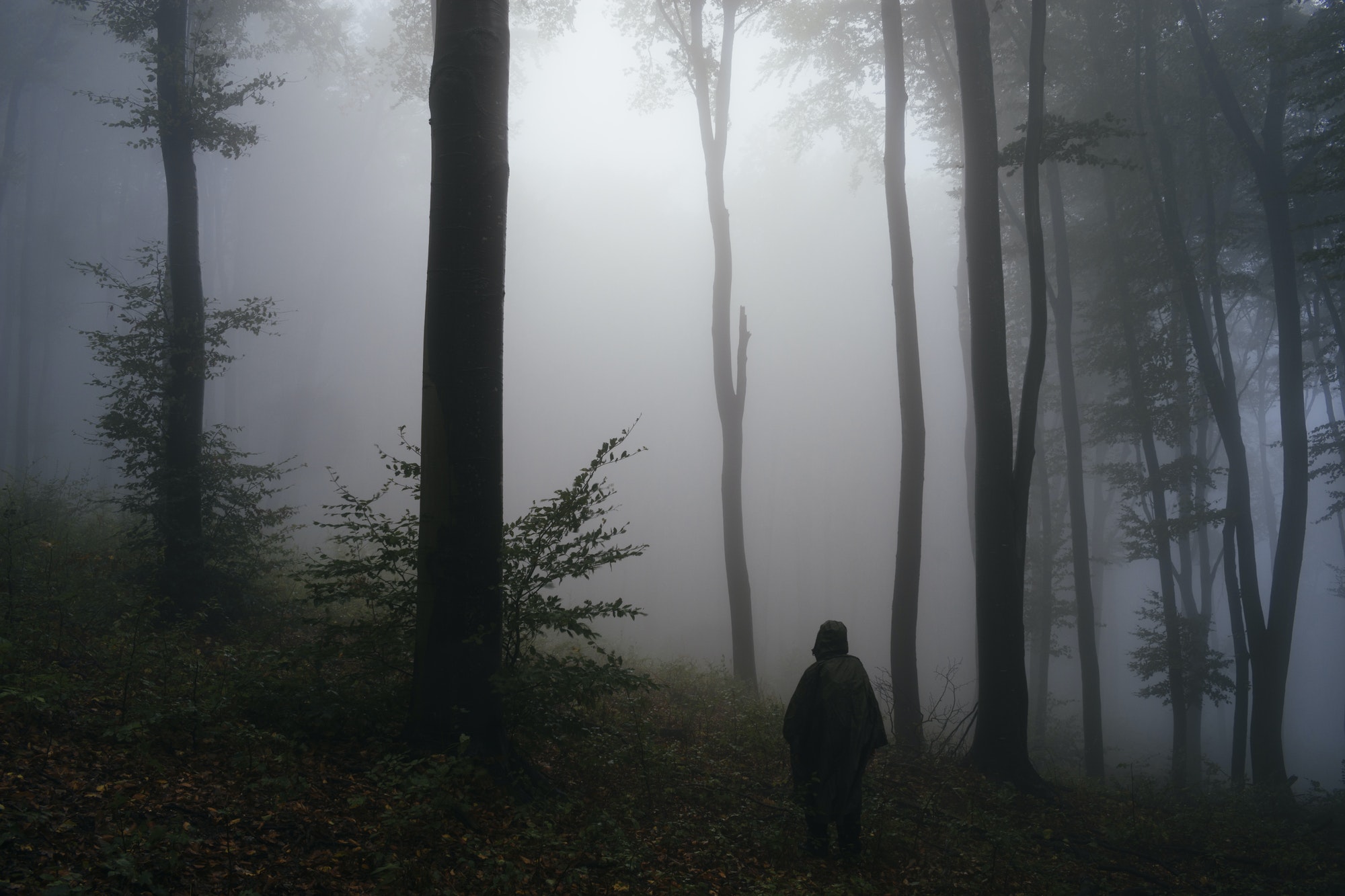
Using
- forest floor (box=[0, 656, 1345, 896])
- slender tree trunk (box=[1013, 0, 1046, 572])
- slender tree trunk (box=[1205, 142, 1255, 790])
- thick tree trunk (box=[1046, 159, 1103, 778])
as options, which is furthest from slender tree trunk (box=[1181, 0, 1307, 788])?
slender tree trunk (box=[1013, 0, 1046, 572])

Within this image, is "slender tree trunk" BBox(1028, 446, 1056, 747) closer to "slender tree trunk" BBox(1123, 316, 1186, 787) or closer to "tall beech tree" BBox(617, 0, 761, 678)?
"slender tree trunk" BBox(1123, 316, 1186, 787)

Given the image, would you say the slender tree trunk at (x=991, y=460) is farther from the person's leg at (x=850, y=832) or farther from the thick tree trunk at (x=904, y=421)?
the person's leg at (x=850, y=832)

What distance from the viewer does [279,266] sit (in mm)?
49250

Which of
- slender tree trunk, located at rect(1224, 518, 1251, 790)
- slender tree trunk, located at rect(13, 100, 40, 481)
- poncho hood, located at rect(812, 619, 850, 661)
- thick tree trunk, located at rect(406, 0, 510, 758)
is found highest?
slender tree trunk, located at rect(13, 100, 40, 481)

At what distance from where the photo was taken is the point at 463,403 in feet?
15.4

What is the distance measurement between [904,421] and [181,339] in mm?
10370

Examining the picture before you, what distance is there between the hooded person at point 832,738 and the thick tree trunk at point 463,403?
231 centimetres

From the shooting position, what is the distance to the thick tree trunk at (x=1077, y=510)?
45.4 ft

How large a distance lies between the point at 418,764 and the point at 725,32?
1487cm

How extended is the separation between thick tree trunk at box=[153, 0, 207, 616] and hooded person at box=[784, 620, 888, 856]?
25.9 ft

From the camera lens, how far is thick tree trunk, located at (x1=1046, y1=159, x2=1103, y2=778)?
1384cm

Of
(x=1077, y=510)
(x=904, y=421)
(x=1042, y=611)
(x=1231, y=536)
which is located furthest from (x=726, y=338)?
(x=1042, y=611)

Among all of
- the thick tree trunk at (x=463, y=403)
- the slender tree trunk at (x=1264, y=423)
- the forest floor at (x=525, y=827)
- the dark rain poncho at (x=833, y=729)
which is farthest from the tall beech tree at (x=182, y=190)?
the slender tree trunk at (x=1264, y=423)

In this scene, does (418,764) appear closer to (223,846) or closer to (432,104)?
(223,846)
